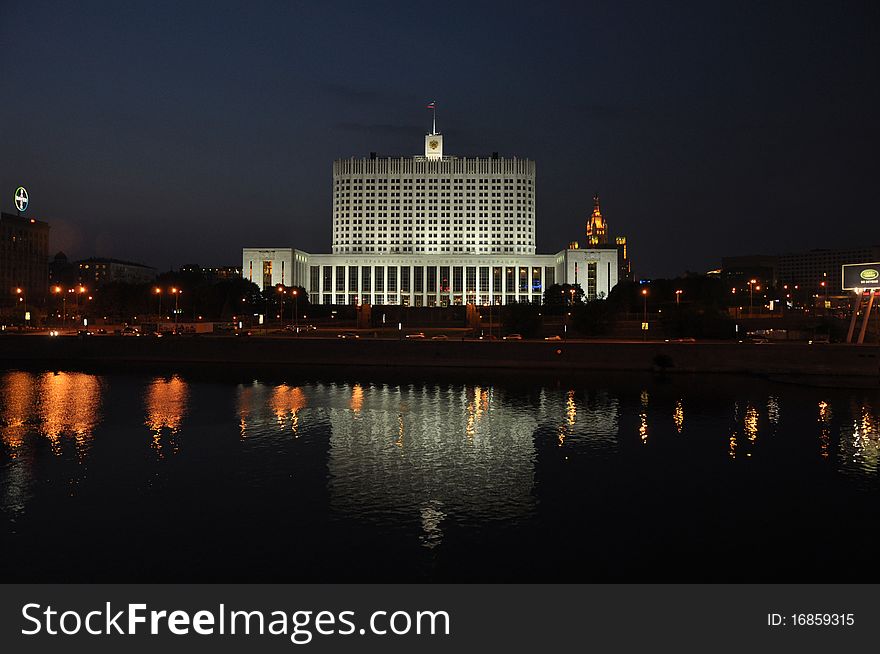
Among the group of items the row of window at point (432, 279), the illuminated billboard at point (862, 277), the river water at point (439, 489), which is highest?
the row of window at point (432, 279)

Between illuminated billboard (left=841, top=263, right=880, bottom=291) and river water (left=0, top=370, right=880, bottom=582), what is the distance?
21.4 metres

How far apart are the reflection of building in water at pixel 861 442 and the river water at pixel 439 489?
0.54 ft

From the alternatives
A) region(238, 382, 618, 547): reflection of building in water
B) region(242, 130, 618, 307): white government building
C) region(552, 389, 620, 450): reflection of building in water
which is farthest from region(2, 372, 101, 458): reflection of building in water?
region(242, 130, 618, 307): white government building

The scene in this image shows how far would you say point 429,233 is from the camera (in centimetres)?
16450

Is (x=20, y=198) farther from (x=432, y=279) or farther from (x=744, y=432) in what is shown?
(x=432, y=279)

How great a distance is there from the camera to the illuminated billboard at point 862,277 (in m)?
57.0

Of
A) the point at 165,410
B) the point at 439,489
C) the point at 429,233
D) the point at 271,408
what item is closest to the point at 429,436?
the point at 439,489

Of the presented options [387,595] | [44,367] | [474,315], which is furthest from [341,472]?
[474,315]

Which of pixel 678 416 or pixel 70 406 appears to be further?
pixel 70 406

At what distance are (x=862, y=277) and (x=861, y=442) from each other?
115ft

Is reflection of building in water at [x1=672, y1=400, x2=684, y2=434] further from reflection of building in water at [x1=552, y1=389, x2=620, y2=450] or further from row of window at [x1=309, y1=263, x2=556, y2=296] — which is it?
row of window at [x1=309, y1=263, x2=556, y2=296]

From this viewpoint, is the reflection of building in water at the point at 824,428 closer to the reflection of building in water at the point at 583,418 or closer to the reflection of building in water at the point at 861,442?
the reflection of building in water at the point at 861,442

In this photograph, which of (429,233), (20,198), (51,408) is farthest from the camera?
(429,233)

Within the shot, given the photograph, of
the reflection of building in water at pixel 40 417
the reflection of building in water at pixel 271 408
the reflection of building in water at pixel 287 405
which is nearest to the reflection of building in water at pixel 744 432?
the reflection of building in water at pixel 271 408
